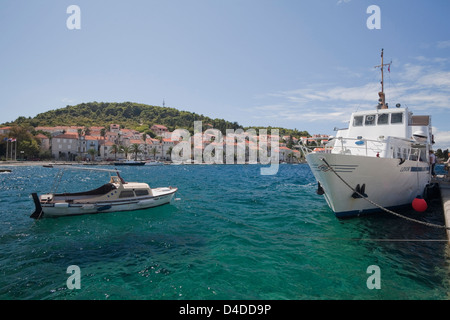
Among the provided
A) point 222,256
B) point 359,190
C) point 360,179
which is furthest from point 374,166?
point 222,256

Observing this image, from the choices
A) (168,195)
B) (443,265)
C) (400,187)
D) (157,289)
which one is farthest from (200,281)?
(400,187)

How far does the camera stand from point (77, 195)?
16156mm

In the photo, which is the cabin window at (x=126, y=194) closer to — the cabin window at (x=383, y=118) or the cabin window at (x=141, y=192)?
the cabin window at (x=141, y=192)

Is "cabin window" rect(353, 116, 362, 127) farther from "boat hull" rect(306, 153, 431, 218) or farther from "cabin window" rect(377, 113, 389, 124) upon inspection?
"boat hull" rect(306, 153, 431, 218)

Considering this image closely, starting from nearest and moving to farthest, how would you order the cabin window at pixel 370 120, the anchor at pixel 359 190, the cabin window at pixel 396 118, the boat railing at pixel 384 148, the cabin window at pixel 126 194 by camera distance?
the anchor at pixel 359 190, the boat railing at pixel 384 148, the cabin window at pixel 126 194, the cabin window at pixel 396 118, the cabin window at pixel 370 120

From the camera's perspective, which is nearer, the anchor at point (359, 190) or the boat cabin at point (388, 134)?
the anchor at point (359, 190)

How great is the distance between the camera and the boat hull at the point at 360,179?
39.5ft

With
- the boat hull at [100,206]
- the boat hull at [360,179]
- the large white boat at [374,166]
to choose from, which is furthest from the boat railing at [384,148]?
the boat hull at [100,206]

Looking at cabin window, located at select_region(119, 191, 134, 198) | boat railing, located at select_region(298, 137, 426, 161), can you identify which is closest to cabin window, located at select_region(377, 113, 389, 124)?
boat railing, located at select_region(298, 137, 426, 161)

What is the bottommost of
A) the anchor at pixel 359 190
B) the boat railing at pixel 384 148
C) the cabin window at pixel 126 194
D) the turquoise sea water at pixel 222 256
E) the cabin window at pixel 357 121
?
the turquoise sea water at pixel 222 256

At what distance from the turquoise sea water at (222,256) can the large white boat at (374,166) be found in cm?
114

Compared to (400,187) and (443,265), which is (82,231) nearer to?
(443,265)

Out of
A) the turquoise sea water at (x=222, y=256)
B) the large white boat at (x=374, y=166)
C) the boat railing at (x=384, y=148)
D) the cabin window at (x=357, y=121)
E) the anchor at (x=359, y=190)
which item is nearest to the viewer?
the turquoise sea water at (x=222, y=256)
